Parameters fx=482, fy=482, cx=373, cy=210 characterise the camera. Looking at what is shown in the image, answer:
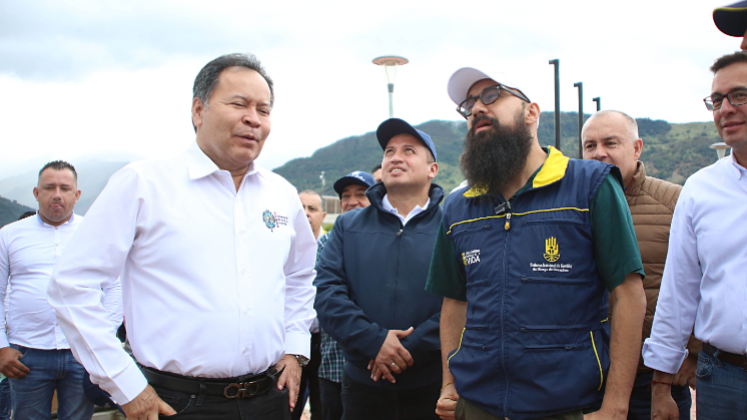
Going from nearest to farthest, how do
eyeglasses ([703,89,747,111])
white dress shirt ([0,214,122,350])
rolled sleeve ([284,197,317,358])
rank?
eyeglasses ([703,89,747,111])
rolled sleeve ([284,197,317,358])
white dress shirt ([0,214,122,350])

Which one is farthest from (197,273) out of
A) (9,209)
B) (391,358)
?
(9,209)

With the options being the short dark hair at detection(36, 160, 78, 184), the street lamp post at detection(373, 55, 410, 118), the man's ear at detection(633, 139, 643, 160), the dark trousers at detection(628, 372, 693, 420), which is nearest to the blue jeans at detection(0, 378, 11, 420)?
the short dark hair at detection(36, 160, 78, 184)

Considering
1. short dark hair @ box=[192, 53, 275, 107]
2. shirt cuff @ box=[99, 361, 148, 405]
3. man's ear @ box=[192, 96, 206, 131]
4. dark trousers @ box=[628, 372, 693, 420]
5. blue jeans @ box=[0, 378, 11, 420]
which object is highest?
short dark hair @ box=[192, 53, 275, 107]

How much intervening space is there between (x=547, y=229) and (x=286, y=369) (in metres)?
1.52

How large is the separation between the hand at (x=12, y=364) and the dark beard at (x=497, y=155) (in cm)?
442

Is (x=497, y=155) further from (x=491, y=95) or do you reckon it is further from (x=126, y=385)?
(x=126, y=385)

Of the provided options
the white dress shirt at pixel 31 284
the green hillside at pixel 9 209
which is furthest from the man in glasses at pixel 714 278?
the green hillside at pixel 9 209

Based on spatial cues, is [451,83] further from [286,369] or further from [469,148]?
[286,369]

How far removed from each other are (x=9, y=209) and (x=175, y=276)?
20.7ft

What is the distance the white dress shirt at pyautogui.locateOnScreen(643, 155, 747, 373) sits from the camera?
2.07 m

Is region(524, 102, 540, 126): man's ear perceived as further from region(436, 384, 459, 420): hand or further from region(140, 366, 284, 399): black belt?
region(140, 366, 284, 399): black belt

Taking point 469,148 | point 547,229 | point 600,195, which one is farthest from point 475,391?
point 469,148

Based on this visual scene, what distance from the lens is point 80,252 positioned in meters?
1.99

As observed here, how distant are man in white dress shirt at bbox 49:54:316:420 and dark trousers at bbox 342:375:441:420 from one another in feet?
2.59
